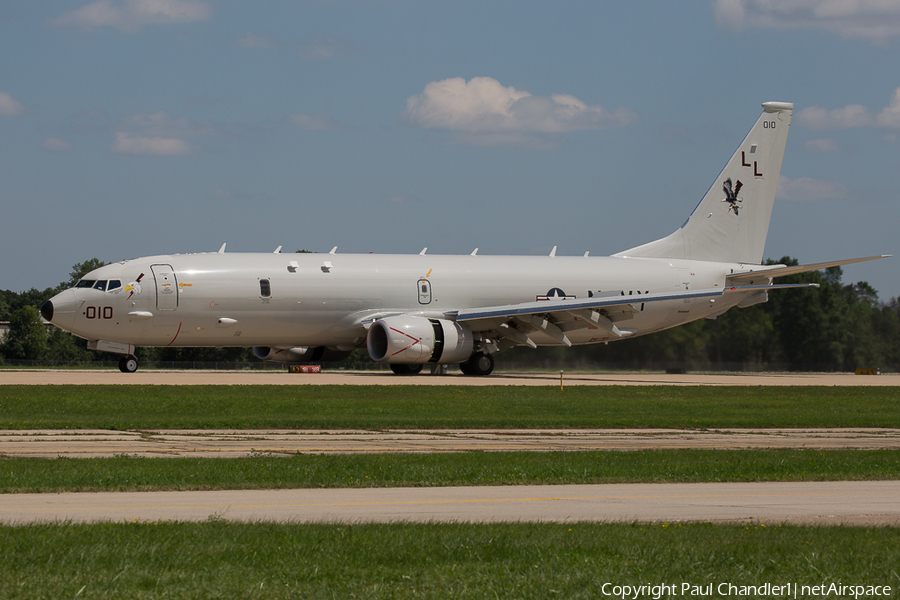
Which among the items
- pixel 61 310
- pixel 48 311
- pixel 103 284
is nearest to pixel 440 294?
pixel 103 284

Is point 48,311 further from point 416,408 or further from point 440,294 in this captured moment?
point 416,408

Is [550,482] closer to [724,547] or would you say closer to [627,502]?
[627,502]

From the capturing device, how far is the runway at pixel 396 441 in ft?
57.7

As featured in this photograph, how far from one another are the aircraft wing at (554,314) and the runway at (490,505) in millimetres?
27629

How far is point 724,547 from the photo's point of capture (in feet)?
30.0

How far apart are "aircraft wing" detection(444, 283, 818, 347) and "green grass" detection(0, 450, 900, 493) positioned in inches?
951

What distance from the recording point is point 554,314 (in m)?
42.5

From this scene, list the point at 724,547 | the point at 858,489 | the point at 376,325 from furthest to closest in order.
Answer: the point at 376,325, the point at 858,489, the point at 724,547

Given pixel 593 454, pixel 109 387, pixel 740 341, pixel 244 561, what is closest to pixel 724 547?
pixel 244 561

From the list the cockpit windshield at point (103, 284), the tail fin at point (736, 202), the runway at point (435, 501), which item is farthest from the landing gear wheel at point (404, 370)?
the runway at point (435, 501)

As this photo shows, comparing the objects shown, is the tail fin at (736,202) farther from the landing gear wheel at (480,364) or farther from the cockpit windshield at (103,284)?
the cockpit windshield at (103,284)

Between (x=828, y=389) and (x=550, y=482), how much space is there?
2583 centimetres

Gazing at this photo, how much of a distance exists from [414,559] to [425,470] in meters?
6.15

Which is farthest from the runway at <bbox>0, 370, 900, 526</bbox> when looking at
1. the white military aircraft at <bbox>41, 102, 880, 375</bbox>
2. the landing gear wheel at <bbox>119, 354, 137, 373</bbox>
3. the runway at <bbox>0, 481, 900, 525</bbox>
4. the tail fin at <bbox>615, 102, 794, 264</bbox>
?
the tail fin at <bbox>615, 102, 794, 264</bbox>
